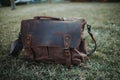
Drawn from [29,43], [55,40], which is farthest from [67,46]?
[29,43]

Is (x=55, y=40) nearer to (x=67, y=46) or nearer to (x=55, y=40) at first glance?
(x=55, y=40)

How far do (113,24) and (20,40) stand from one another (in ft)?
5.16

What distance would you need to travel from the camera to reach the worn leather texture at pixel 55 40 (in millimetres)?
1279

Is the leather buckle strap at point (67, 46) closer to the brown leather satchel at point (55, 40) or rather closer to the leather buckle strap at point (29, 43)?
the brown leather satchel at point (55, 40)

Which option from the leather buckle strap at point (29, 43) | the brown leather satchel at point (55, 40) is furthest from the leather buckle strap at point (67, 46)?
the leather buckle strap at point (29, 43)

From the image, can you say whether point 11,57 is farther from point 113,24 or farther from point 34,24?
point 113,24

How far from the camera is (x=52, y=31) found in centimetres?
132

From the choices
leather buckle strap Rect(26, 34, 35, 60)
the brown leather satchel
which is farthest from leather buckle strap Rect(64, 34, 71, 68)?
leather buckle strap Rect(26, 34, 35, 60)

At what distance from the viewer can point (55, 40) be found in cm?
129

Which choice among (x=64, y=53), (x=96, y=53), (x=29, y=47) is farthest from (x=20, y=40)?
(x=96, y=53)

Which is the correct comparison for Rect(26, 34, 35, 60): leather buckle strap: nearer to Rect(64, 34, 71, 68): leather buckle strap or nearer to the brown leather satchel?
the brown leather satchel

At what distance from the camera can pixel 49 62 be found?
54.3 inches

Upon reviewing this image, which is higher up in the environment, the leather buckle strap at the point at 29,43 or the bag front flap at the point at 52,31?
the bag front flap at the point at 52,31

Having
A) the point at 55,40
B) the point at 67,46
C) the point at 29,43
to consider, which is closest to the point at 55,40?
the point at 55,40
